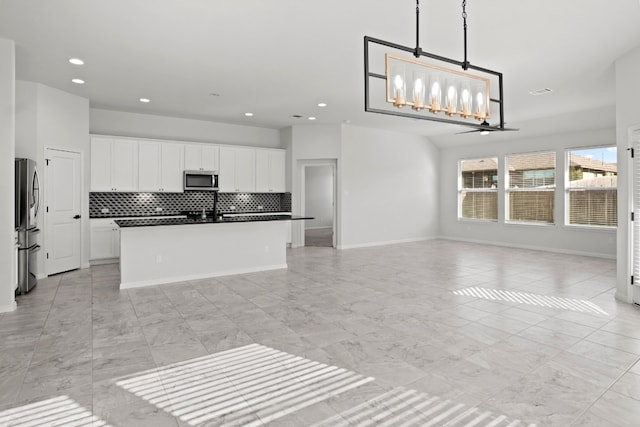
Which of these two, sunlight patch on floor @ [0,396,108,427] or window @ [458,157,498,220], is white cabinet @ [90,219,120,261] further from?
window @ [458,157,498,220]

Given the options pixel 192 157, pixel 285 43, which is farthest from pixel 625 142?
pixel 192 157

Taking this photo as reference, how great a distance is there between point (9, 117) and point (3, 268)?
1.70 metres

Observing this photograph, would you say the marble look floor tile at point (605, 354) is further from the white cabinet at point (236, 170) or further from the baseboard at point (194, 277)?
the white cabinet at point (236, 170)

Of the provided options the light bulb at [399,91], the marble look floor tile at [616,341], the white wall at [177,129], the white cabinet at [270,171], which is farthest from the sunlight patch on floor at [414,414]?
the white wall at [177,129]

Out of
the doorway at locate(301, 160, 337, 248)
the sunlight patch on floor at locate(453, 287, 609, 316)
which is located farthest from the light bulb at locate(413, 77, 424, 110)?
the doorway at locate(301, 160, 337, 248)

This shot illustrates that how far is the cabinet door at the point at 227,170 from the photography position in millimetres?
8234

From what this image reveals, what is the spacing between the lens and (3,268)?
13.3 ft

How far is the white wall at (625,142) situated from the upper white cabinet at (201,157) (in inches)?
278

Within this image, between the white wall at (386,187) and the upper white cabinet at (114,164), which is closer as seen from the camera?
the upper white cabinet at (114,164)

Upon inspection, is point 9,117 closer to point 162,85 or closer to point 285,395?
point 162,85

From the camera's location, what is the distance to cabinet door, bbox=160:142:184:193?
755cm

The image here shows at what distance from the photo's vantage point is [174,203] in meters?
8.00

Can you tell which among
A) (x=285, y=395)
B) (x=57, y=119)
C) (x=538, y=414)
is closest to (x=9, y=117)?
(x=57, y=119)

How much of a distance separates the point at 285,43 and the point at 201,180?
14.6 ft
